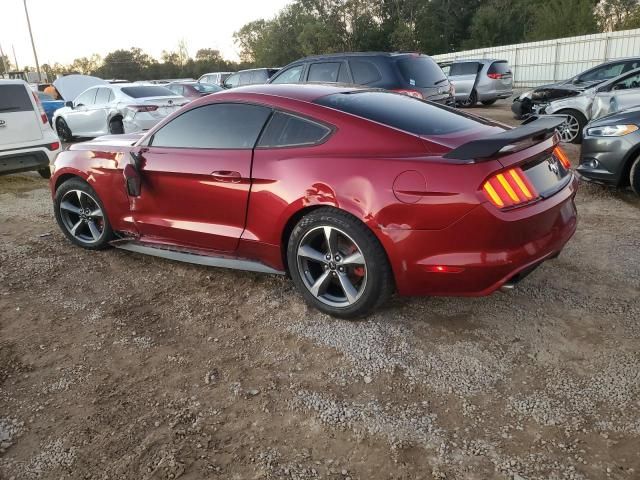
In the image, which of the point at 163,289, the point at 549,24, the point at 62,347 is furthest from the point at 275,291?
the point at 549,24

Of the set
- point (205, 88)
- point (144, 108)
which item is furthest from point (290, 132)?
point (205, 88)

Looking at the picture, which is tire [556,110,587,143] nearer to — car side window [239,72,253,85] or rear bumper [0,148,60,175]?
rear bumper [0,148,60,175]

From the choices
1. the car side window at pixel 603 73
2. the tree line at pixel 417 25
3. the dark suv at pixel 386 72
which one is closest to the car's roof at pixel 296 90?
the dark suv at pixel 386 72

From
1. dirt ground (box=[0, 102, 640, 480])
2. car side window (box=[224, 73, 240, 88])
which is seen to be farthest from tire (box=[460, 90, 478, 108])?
dirt ground (box=[0, 102, 640, 480])

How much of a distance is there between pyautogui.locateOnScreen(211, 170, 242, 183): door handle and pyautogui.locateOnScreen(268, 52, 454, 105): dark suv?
5213mm

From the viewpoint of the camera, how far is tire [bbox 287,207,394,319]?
3082 millimetres

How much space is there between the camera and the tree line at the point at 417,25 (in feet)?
117

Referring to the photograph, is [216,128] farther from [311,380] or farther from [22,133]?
[22,133]

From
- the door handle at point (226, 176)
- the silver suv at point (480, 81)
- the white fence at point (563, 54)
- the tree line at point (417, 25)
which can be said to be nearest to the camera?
the door handle at point (226, 176)

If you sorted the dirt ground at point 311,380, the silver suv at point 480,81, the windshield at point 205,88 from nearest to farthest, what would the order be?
1. the dirt ground at point 311,380
2. the windshield at point 205,88
3. the silver suv at point 480,81

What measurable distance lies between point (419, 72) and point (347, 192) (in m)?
6.56

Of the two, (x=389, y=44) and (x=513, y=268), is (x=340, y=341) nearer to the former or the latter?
(x=513, y=268)

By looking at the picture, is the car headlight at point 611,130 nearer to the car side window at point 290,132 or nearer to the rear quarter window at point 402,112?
the rear quarter window at point 402,112

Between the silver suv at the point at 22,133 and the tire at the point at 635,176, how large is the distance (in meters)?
8.03
